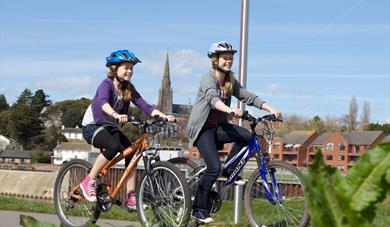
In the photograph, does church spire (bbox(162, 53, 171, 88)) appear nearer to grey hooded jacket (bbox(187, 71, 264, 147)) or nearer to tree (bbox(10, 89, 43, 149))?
tree (bbox(10, 89, 43, 149))

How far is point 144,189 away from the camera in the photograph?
233 inches

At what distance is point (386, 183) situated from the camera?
732 millimetres

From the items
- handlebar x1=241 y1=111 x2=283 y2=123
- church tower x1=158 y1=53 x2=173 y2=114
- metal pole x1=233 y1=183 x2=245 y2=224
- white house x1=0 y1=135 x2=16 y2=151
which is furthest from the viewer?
church tower x1=158 y1=53 x2=173 y2=114

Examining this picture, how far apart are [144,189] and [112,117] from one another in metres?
0.68

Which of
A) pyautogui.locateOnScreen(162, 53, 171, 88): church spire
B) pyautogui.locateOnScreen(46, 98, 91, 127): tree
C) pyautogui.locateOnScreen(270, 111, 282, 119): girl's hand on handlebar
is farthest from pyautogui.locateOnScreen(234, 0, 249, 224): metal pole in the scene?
pyautogui.locateOnScreen(162, 53, 171, 88): church spire

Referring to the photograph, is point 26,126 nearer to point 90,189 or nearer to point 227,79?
point 90,189

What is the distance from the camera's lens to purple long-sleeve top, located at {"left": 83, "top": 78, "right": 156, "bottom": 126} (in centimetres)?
597

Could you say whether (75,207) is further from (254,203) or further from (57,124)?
(57,124)

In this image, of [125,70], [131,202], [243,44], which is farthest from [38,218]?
[243,44]

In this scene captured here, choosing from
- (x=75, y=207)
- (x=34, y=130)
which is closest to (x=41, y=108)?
(x=34, y=130)

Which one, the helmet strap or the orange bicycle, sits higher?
the helmet strap

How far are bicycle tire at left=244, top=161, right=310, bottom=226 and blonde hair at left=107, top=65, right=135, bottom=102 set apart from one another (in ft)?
4.27

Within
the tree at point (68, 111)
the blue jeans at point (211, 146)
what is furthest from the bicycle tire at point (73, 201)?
the tree at point (68, 111)

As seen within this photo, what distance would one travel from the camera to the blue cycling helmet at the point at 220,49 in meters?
5.82
